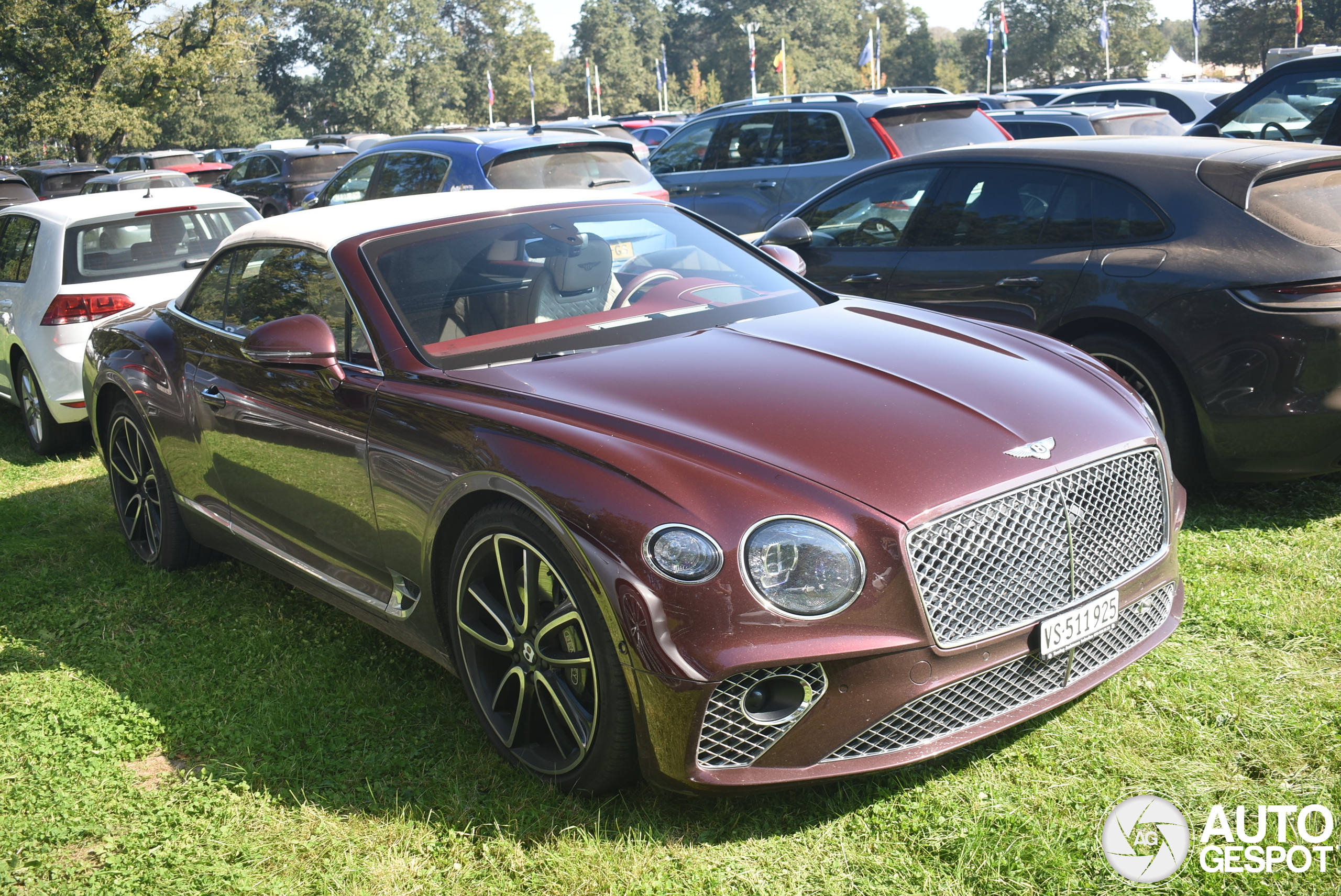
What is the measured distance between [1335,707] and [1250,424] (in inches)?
65.3

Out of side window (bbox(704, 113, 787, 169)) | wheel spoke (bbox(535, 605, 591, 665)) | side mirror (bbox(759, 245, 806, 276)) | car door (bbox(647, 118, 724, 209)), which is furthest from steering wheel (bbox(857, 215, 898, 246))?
car door (bbox(647, 118, 724, 209))

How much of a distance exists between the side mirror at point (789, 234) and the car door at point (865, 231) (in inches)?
13.2

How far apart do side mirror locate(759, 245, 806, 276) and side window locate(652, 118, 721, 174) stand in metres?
6.61

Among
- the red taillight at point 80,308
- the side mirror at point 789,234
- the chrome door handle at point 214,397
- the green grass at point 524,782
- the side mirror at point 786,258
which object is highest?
the side mirror at point 789,234

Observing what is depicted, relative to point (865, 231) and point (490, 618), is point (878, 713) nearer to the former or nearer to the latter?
point (490, 618)

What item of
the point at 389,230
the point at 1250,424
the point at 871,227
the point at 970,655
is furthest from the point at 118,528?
the point at 1250,424

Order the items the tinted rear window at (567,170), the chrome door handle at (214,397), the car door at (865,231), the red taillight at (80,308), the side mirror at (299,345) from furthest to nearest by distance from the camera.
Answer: the tinted rear window at (567,170), the red taillight at (80,308), the car door at (865,231), the chrome door handle at (214,397), the side mirror at (299,345)

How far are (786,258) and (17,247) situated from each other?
6.07 metres

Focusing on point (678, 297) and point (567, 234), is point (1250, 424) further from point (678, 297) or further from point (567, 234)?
point (567, 234)

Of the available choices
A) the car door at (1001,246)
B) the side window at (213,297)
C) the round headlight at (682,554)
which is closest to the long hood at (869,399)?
the round headlight at (682,554)

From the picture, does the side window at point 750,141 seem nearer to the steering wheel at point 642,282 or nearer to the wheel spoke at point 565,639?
the steering wheel at point 642,282

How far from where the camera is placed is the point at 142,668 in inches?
174

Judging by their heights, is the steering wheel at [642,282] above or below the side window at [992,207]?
below

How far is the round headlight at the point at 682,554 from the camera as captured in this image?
2.78 m
